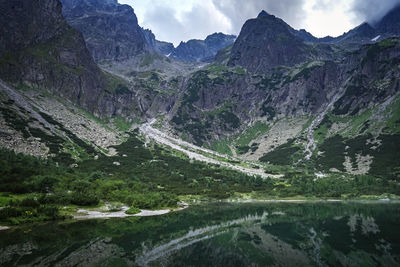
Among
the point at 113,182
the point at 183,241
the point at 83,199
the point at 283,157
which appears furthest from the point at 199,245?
the point at 283,157

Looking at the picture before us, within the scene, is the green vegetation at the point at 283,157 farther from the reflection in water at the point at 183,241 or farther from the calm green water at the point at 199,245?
the calm green water at the point at 199,245

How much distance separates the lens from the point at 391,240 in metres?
29.6

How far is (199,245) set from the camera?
1158 inches

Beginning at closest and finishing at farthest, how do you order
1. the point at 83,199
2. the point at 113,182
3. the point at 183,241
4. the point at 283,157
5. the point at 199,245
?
the point at 199,245 < the point at 183,241 < the point at 83,199 < the point at 113,182 < the point at 283,157

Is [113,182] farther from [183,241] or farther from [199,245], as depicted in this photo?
[199,245]

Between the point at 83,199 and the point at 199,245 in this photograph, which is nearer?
the point at 199,245

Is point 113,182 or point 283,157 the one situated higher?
point 283,157

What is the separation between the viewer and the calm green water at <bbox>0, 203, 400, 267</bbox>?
883 inches

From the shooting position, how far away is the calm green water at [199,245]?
2244 centimetres

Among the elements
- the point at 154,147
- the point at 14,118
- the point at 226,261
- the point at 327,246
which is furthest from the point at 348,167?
the point at 14,118

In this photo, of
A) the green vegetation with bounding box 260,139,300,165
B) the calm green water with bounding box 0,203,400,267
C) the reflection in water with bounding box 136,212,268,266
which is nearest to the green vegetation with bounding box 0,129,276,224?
the calm green water with bounding box 0,203,400,267

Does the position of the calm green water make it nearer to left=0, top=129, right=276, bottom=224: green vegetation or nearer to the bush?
left=0, top=129, right=276, bottom=224: green vegetation

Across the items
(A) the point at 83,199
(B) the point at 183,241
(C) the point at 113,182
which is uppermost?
(C) the point at 113,182

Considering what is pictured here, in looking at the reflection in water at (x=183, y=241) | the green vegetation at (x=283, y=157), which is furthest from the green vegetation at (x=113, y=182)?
the green vegetation at (x=283, y=157)
